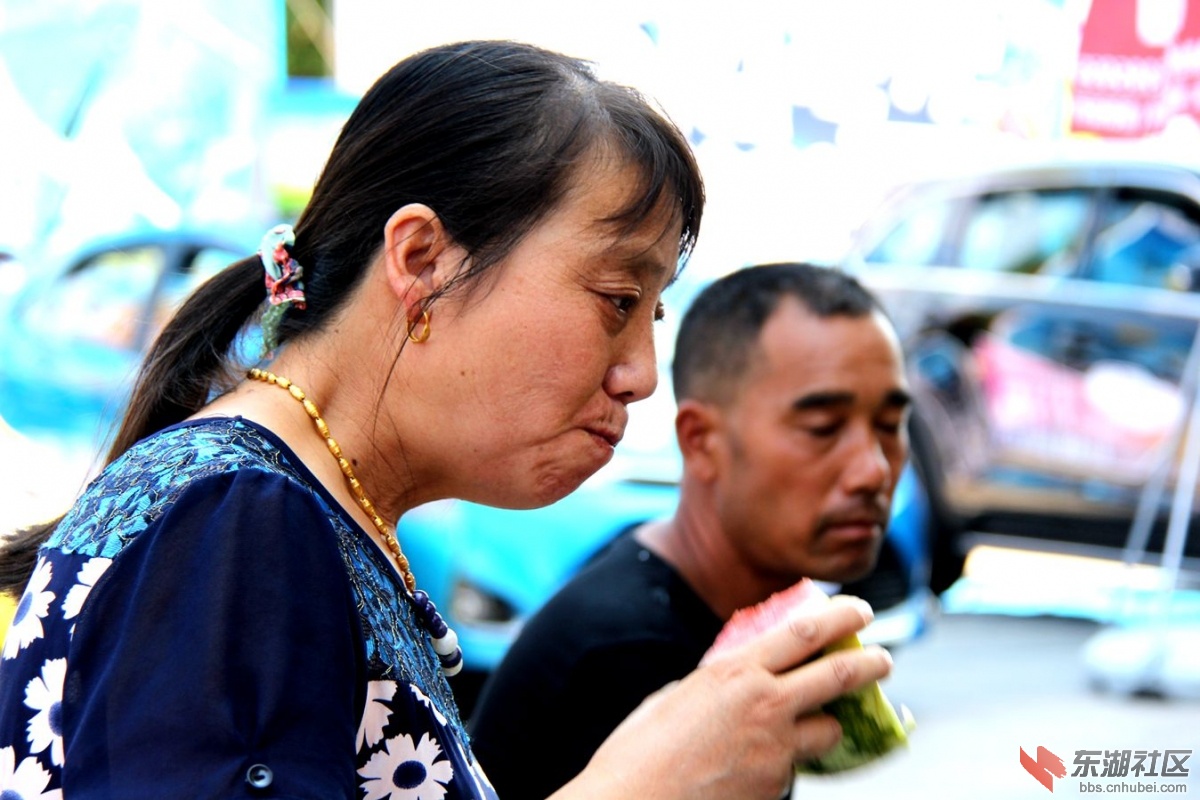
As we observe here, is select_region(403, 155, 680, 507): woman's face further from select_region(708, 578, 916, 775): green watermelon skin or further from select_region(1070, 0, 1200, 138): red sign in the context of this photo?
select_region(1070, 0, 1200, 138): red sign

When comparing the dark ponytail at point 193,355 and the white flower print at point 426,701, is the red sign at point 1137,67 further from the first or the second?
the white flower print at point 426,701

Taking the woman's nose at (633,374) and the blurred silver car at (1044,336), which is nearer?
the woman's nose at (633,374)

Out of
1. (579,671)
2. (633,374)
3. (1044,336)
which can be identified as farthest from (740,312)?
(1044,336)

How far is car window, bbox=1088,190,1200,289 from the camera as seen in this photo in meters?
7.15

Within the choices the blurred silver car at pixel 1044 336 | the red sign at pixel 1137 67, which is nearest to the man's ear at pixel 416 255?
the red sign at pixel 1137 67

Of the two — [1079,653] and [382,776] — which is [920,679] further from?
[382,776]

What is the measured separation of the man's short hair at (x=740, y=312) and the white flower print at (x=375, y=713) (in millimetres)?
1663

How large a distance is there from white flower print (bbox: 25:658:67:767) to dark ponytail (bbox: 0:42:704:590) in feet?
1.43

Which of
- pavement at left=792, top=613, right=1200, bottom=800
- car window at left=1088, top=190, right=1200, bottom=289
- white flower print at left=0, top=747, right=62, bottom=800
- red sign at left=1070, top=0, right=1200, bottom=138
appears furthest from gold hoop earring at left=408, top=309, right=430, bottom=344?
car window at left=1088, top=190, right=1200, bottom=289

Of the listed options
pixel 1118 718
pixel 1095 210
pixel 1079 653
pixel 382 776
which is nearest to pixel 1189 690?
pixel 1118 718

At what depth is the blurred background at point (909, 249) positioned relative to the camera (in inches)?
176

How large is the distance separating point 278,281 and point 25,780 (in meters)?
0.62

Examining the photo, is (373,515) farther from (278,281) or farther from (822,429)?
(822,429)

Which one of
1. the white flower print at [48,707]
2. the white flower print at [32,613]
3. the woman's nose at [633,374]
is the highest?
the woman's nose at [633,374]
